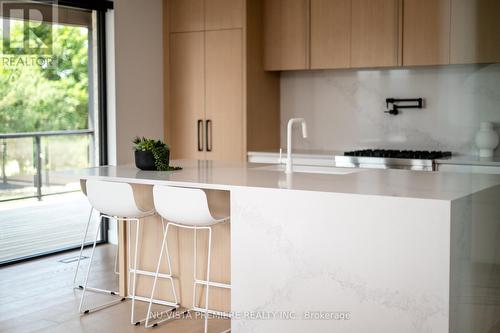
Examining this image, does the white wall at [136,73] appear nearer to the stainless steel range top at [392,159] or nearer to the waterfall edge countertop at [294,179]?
the waterfall edge countertop at [294,179]

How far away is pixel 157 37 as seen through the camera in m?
6.66

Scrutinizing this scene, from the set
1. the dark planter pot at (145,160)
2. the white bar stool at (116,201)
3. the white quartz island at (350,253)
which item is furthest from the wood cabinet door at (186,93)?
the white quartz island at (350,253)

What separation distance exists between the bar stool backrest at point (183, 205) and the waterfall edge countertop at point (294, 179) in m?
0.10

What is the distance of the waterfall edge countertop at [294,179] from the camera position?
329cm

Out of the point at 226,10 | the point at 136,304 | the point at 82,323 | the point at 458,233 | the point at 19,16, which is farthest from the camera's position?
the point at 226,10

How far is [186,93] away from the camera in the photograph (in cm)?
667

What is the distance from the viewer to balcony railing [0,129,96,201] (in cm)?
561

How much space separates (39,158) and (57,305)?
1.83 m

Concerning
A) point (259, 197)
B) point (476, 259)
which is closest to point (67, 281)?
point (259, 197)

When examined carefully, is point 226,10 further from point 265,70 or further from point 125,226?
point 125,226

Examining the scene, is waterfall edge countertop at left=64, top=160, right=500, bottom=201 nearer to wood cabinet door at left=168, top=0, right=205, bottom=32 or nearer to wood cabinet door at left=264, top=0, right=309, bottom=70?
wood cabinet door at left=264, top=0, right=309, bottom=70

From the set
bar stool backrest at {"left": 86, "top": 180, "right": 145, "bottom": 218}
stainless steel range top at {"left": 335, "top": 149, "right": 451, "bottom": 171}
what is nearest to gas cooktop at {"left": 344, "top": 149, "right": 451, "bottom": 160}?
stainless steel range top at {"left": 335, "top": 149, "right": 451, "bottom": 171}

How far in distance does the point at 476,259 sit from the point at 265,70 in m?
4.43

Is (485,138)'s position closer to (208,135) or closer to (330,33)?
(330,33)
